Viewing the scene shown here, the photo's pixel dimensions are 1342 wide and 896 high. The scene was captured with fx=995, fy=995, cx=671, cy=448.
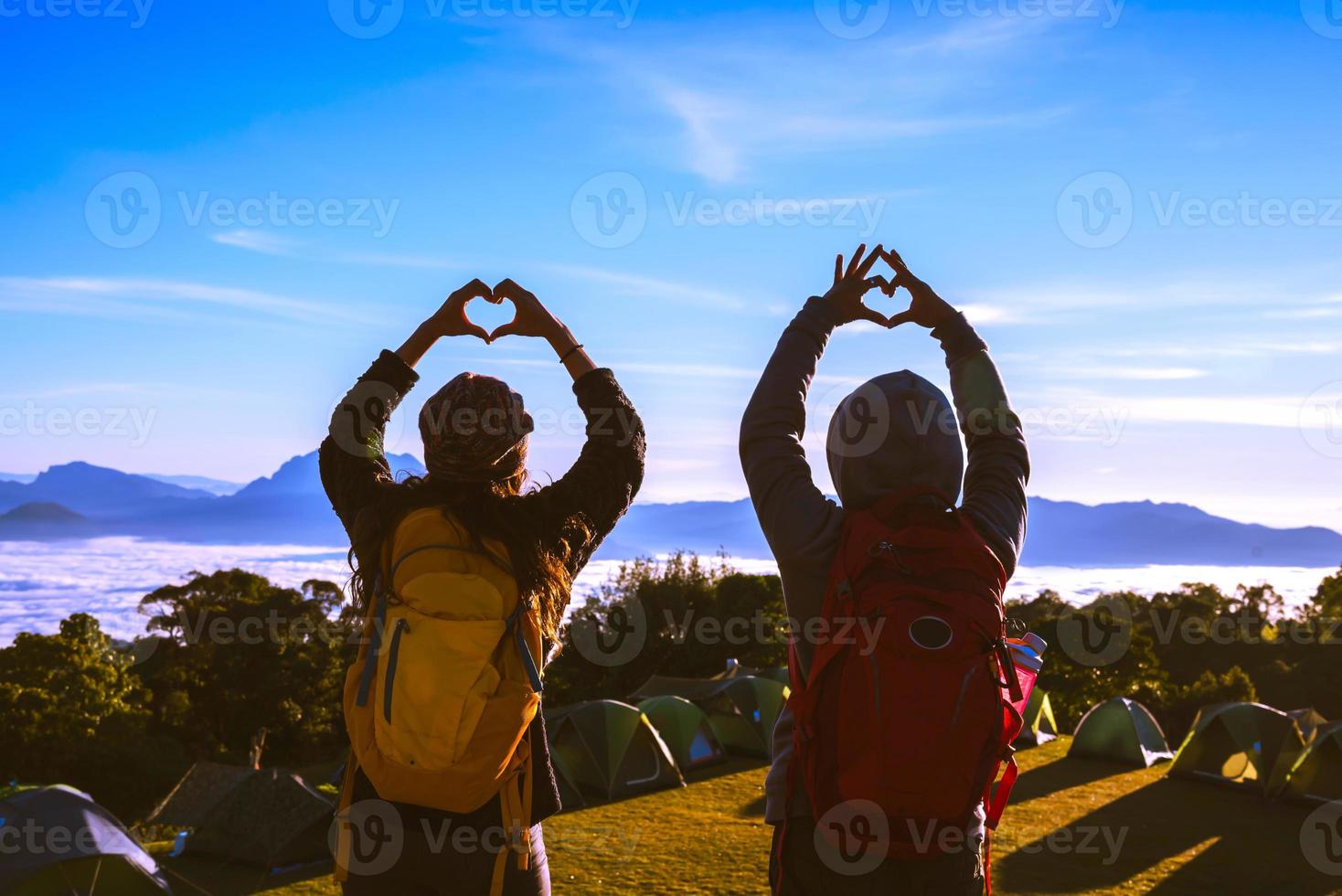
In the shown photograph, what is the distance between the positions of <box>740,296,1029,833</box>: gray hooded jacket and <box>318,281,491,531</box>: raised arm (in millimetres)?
963

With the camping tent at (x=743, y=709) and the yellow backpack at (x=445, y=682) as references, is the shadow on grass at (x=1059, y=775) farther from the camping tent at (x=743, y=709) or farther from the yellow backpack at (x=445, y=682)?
the yellow backpack at (x=445, y=682)

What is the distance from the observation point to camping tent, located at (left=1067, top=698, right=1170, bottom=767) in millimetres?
19188

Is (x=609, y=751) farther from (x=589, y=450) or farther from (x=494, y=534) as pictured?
(x=494, y=534)

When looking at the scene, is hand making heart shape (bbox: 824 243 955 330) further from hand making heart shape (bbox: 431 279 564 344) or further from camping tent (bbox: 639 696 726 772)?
camping tent (bbox: 639 696 726 772)

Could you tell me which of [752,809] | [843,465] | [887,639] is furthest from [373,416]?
[752,809]

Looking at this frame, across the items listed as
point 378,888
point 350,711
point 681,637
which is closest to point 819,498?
point 350,711

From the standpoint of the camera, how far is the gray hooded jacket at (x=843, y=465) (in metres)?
2.28

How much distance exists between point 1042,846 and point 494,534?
501 inches

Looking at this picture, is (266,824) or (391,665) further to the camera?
(266,824)

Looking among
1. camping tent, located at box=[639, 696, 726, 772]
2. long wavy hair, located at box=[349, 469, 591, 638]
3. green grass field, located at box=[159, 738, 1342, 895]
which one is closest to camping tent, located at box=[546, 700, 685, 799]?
green grass field, located at box=[159, 738, 1342, 895]

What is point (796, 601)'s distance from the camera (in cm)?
229

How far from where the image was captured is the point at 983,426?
262cm

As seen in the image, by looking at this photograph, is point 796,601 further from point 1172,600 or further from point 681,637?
point 1172,600

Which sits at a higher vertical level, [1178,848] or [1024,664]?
[1024,664]
